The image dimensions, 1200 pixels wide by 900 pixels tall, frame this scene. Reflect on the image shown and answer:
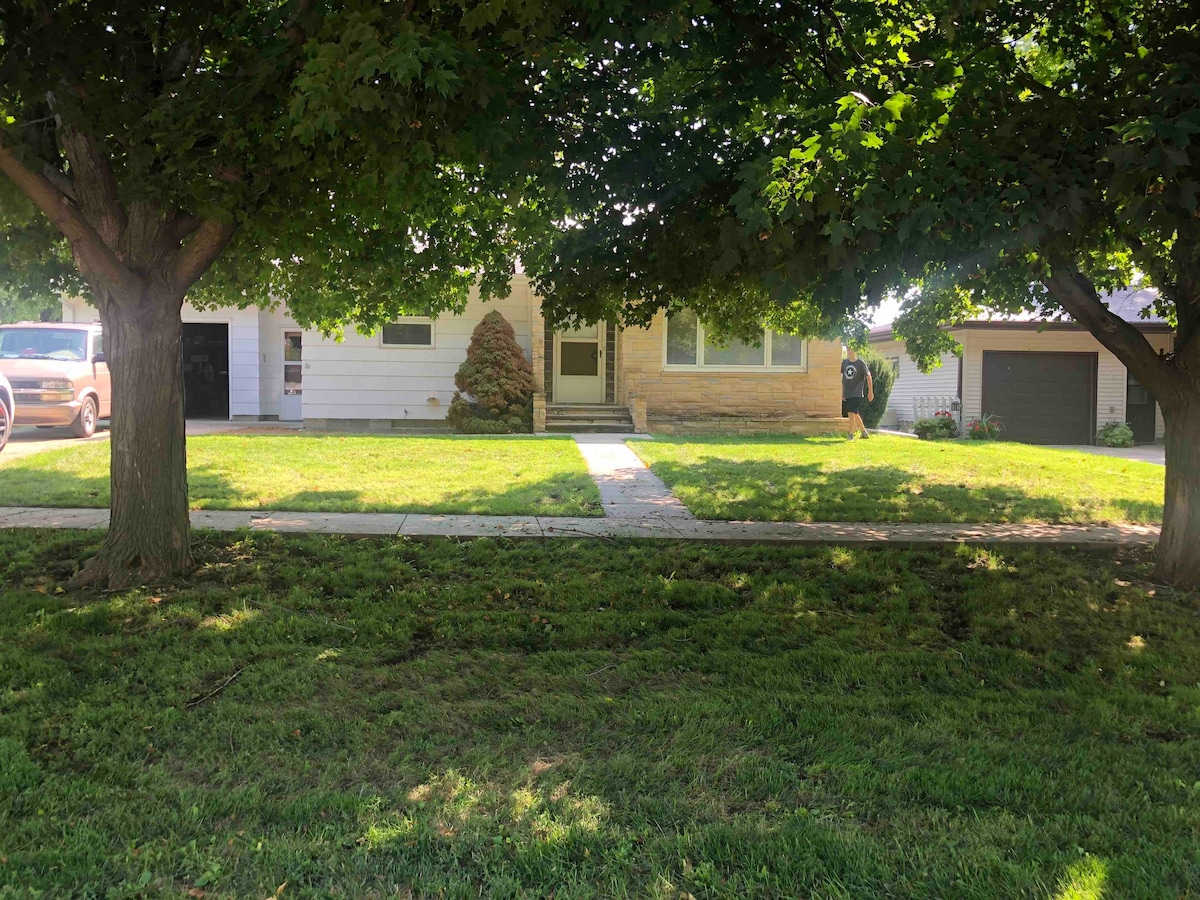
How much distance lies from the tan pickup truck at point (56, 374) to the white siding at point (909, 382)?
57.4 ft

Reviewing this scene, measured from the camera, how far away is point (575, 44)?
17.3ft

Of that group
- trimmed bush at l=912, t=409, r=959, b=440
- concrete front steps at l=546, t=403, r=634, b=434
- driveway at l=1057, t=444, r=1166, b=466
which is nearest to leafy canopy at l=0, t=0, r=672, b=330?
concrete front steps at l=546, t=403, r=634, b=434

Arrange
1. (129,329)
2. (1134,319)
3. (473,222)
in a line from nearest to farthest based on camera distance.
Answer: (129,329) < (473,222) < (1134,319)

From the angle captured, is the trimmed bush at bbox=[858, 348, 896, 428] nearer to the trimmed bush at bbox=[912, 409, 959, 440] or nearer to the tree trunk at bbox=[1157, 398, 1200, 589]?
the trimmed bush at bbox=[912, 409, 959, 440]

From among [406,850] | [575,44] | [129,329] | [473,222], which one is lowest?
[406,850]

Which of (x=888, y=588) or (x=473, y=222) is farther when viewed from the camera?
(x=473, y=222)

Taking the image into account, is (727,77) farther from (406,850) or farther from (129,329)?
(406,850)

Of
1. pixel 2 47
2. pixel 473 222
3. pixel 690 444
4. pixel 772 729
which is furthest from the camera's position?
pixel 690 444

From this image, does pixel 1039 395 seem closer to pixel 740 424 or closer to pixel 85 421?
pixel 740 424

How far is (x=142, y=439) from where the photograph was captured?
18.0 ft

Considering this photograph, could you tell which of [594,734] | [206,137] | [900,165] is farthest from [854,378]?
[594,734]

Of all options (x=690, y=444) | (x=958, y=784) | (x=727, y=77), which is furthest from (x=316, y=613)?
(x=690, y=444)

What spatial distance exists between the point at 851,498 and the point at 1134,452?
35.0 ft

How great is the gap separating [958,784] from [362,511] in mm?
6114
